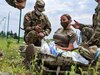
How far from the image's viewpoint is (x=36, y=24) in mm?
10461

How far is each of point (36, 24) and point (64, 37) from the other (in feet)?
5.90

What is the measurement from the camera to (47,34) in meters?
10.0

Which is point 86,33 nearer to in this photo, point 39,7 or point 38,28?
point 38,28

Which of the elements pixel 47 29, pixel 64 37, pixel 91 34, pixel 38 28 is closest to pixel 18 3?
pixel 91 34

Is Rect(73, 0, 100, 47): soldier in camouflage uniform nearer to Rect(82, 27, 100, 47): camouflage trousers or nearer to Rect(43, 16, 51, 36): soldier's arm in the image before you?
Rect(82, 27, 100, 47): camouflage trousers

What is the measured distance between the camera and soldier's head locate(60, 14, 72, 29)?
350 inches

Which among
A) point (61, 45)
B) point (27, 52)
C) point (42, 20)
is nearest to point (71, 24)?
point (61, 45)

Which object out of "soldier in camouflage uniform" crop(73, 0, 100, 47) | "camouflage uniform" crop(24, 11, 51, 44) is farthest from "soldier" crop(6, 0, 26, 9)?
"camouflage uniform" crop(24, 11, 51, 44)

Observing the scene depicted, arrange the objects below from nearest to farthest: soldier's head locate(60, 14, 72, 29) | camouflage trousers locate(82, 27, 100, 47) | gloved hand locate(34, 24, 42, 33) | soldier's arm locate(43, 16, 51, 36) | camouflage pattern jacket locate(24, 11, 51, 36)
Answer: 1. camouflage trousers locate(82, 27, 100, 47)
2. soldier's head locate(60, 14, 72, 29)
3. gloved hand locate(34, 24, 42, 33)
4. soldier's arm locate(43, 16, 51, 36)
5. camouflage pattern jacket locate(24, 11, 51, 36)

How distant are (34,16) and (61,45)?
2.05 metres

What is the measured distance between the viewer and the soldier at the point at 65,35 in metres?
8.66

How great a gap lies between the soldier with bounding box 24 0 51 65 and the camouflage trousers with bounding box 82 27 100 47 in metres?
2.01

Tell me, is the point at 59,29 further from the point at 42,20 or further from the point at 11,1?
the point at 11,1

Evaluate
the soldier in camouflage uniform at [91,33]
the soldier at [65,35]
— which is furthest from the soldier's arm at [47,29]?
the soldier in camouflage uniform at [91,33]
